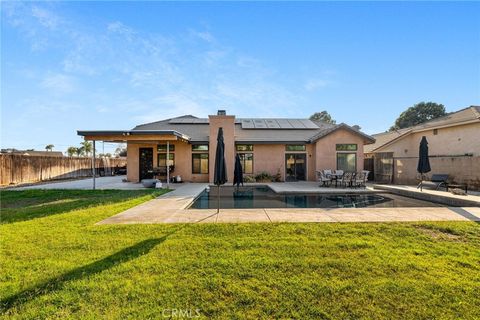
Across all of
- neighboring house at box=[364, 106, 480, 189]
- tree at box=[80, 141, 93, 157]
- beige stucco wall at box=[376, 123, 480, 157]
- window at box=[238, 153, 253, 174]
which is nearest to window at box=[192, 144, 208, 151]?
window at box=[238, 153, 253, 174]

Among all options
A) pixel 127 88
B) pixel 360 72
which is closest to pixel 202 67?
pixel 127 88

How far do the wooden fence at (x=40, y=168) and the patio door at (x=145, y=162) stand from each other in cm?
831

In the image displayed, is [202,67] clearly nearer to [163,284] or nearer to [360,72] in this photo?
[360,72]

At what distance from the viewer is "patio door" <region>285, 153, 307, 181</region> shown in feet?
62.0

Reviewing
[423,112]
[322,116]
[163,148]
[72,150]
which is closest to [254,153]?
[163,148]

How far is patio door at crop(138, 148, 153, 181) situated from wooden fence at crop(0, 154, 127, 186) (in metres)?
8.31

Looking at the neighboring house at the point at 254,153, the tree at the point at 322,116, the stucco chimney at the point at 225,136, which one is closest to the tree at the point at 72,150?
the neighboring house at the point at 254,153

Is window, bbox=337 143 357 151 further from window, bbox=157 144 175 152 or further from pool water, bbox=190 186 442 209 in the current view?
window, bbox=157 144 175 152

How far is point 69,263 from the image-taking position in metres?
3.55

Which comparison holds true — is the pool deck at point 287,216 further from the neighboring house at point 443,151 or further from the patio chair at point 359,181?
the neighboring house at point 443,151

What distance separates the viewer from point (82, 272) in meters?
3.29

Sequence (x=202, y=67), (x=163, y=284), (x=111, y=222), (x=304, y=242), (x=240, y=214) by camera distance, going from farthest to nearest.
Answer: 1. (x=202, y=67)
2. (x=240, y=214)
3. (x=111, y=222)
4. (x=304, y=242)
5. (x=163, y=284)

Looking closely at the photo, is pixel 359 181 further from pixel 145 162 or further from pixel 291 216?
pixel 145 162

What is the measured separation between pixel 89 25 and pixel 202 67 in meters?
5.90
